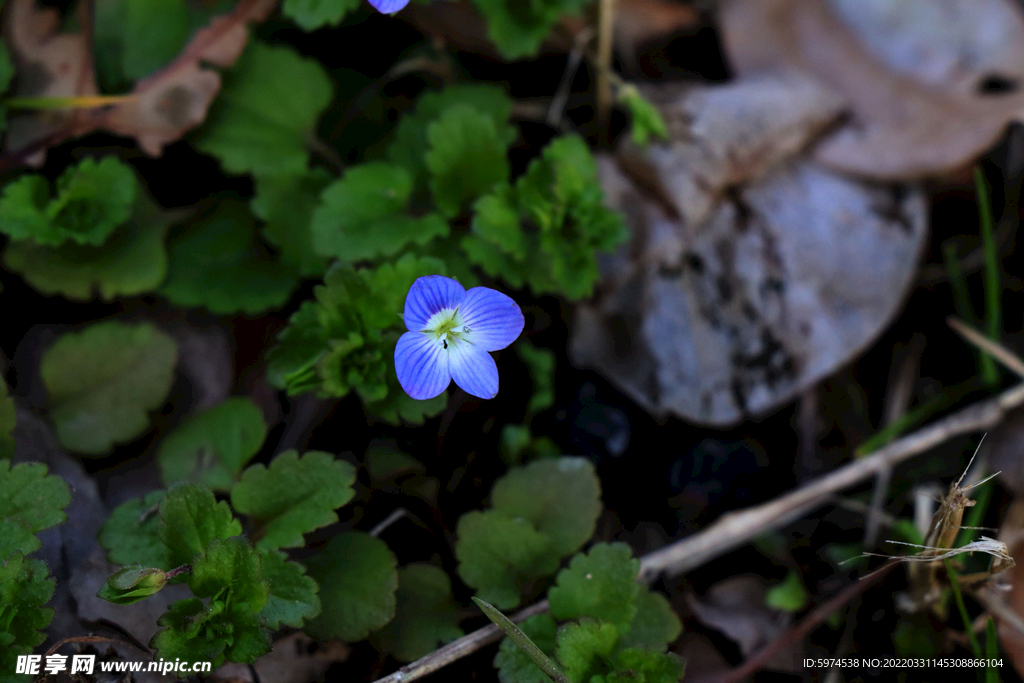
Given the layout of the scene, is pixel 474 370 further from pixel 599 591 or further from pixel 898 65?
pixel 898 65

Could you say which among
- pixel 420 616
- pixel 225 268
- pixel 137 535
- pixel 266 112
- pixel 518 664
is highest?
pixel 266 112

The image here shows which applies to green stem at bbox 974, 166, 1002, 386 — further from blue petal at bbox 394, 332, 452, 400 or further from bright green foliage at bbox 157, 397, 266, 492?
bright green foliage at bbox 157, 397, 266, 492

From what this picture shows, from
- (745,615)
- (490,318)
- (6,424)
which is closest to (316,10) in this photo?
(490,318)

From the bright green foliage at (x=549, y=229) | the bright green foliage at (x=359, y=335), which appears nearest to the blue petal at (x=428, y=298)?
the bright green foliage at (x=359, y=335)

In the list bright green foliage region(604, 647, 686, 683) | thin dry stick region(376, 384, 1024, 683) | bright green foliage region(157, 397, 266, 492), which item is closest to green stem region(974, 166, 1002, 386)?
thin dry stick region(376, 384, 1024, 683)

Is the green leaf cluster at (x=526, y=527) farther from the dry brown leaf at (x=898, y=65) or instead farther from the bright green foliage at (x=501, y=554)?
the dry brown leaf at (x=898, y=65)
